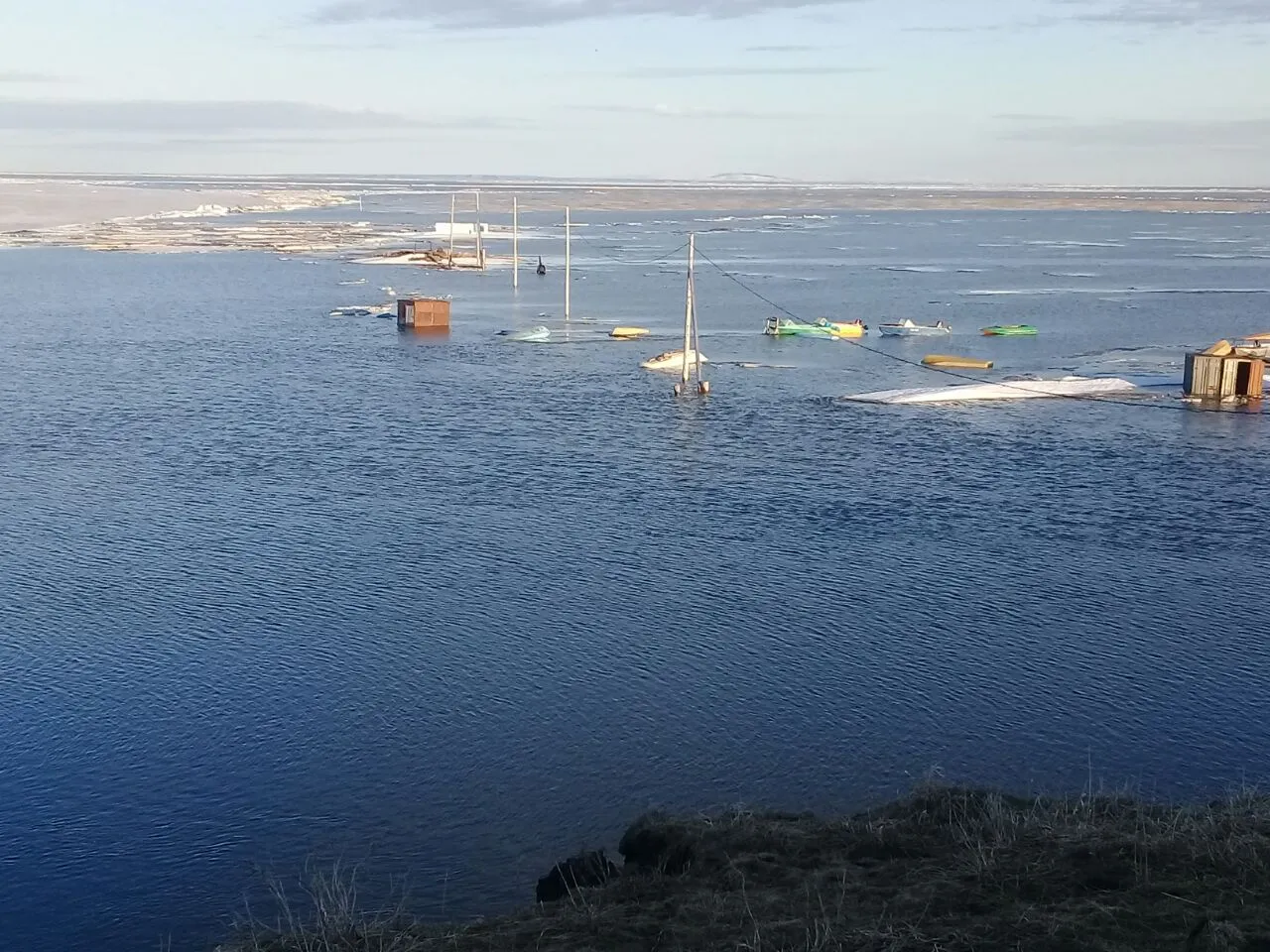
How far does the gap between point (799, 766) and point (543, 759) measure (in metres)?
2.89

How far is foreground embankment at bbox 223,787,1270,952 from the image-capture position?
406 inches

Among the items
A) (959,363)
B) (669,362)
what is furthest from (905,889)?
(959,363)

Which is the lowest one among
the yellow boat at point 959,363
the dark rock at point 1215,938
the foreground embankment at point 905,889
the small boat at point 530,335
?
the small boat at point 530,335

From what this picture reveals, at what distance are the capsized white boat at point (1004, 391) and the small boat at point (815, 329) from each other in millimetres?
12321

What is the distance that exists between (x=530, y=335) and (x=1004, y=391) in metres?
20.0

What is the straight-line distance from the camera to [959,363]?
48438 millimetres

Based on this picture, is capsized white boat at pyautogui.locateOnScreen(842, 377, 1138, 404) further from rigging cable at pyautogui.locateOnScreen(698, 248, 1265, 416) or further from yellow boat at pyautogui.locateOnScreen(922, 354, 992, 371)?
yellow boat at pyautogui.locateOnScreen(922, 354, 992, 371)

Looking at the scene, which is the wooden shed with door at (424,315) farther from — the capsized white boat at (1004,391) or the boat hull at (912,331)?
the capsized white boat at (1004,391)

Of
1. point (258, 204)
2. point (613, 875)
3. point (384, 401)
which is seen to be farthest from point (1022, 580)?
point (258, 204)

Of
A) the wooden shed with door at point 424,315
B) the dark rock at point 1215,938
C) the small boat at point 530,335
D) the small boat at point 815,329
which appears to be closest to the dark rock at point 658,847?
the dark rock at point 1215,938

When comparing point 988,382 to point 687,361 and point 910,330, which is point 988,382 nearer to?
point 687,361

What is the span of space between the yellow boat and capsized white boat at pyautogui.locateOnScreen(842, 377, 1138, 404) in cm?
341

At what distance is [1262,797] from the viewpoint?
45.9 feet

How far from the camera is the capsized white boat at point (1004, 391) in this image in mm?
41094
